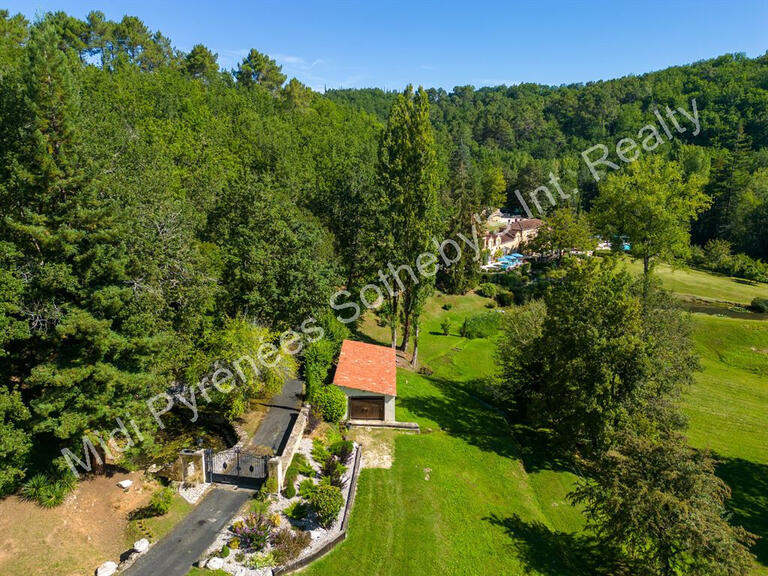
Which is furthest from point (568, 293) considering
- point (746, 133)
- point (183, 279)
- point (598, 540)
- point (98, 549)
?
point (746, 133)

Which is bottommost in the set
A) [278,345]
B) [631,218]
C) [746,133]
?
[278,345]

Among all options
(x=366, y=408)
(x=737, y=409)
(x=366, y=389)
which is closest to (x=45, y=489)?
(x=366, y=389)

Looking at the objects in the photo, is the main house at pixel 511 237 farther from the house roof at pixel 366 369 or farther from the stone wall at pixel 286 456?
the stone wall at pixel 286 456

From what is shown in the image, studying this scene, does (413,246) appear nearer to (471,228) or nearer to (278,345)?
(278,345)

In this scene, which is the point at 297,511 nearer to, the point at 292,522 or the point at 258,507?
the point at 292,522

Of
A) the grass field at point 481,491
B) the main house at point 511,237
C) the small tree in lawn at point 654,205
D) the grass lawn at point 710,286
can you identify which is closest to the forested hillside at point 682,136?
the grass lawn at point 710,286

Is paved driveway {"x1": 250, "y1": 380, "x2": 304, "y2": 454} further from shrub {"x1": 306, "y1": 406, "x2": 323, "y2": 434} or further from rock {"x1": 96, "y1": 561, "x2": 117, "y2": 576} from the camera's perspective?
rock {"x1": 96, "y1": 561, "x2": 117, "y2": 576}
